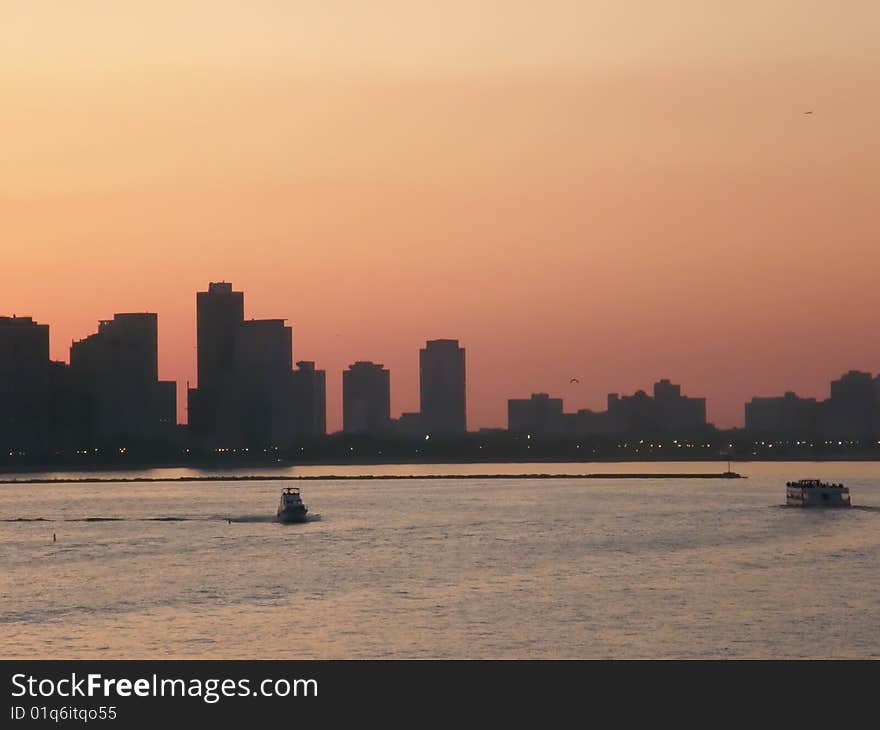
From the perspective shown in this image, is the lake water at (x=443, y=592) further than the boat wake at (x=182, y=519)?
No

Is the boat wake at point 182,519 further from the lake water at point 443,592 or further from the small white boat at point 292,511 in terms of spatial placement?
the lake water at point 443,592

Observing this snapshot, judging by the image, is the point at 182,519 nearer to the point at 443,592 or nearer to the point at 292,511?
the point at 292,511

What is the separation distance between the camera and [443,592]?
9294 cm

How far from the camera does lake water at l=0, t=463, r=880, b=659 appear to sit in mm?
71562

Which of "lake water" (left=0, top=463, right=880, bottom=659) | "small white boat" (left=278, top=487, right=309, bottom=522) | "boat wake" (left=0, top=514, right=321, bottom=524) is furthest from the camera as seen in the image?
"boat wake" (left=0, top=514, right=321, bottom=524)

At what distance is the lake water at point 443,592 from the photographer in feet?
235

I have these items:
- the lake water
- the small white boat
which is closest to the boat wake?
the small white boat

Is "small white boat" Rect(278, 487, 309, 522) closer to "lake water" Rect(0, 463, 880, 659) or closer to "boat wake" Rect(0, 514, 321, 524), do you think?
"boat wake" Rect(0, 514, 321, 524)

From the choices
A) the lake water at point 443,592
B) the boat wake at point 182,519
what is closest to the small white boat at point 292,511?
the boat wake at point 182,519

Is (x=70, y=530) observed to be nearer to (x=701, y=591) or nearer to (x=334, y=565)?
Result: (x=334, y=565)

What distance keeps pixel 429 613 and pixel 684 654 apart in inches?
705
